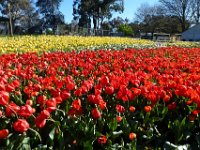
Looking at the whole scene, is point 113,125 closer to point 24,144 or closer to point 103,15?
point 24,144

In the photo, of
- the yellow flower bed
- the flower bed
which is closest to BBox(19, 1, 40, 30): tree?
the yellow flower bed

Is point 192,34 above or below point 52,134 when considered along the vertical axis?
below

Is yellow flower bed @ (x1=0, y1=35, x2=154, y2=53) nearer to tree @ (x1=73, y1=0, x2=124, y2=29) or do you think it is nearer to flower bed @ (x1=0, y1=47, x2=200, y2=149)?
flower bed @ (x1=0, y1=47, x2=200, y2=149)

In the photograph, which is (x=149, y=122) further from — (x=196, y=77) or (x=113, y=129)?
(x=196, y=77)

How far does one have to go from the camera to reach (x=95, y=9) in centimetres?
6375

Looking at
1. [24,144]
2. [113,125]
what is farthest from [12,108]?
[113,125]

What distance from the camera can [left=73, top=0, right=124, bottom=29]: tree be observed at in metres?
63.5

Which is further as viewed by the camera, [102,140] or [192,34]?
[192,34]

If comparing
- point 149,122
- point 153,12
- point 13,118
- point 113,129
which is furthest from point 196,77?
point 153,12

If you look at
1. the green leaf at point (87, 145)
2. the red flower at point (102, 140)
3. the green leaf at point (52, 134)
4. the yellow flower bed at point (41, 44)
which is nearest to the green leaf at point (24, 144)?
the green leaf at point (52, 134)

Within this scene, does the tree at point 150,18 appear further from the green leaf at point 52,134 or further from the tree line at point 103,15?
the green leaf at point 52,134

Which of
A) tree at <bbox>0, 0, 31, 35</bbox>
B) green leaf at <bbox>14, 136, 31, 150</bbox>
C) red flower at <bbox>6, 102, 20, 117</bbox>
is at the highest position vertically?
tree at <bbox>0, 0, 31, 35</bbox>

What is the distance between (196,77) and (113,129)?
6.26ft

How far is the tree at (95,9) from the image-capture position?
6350 centimetres
